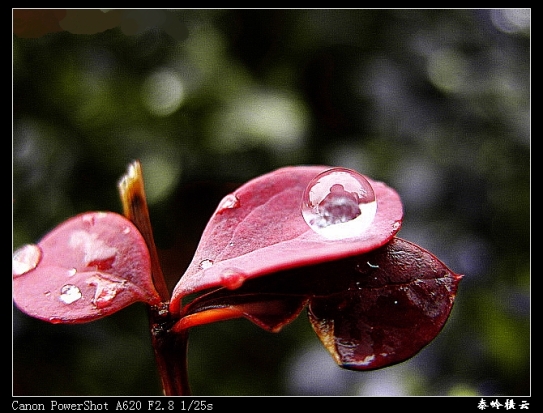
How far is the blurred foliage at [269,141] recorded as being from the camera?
110 centimetres

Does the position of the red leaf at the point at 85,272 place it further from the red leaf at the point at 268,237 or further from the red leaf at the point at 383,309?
the red leaf at the point at 383,309

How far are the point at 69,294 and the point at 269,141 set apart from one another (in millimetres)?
747

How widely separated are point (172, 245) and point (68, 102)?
1.37 ft

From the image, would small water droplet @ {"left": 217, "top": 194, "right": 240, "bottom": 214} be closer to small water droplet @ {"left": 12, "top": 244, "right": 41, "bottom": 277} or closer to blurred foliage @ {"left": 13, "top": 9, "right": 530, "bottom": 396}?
small water droplet @ {"left": 12, "top": 244, "right": 41, "bottom": 277}

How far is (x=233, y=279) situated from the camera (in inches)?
14.8

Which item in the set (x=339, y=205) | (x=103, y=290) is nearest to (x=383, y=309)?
(x=339, y=205)

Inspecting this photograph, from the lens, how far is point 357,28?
4.21 feet

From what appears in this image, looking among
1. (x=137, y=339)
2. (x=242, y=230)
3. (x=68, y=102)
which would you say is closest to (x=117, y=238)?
(x=242, y=230)

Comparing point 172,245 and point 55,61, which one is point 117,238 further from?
point 55,61

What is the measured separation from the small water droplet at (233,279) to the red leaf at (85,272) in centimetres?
12

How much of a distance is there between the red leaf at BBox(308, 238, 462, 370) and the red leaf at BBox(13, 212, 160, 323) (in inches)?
6.4

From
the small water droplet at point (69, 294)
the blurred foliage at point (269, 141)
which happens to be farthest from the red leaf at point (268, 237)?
the blurred foliage at point (269, 141)

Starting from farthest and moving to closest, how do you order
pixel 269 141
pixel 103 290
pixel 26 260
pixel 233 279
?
pixel 269 141 → pixel 26 260 → pixel 103 290 → pixel 233 279

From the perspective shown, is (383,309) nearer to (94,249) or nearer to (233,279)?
(233,279)
